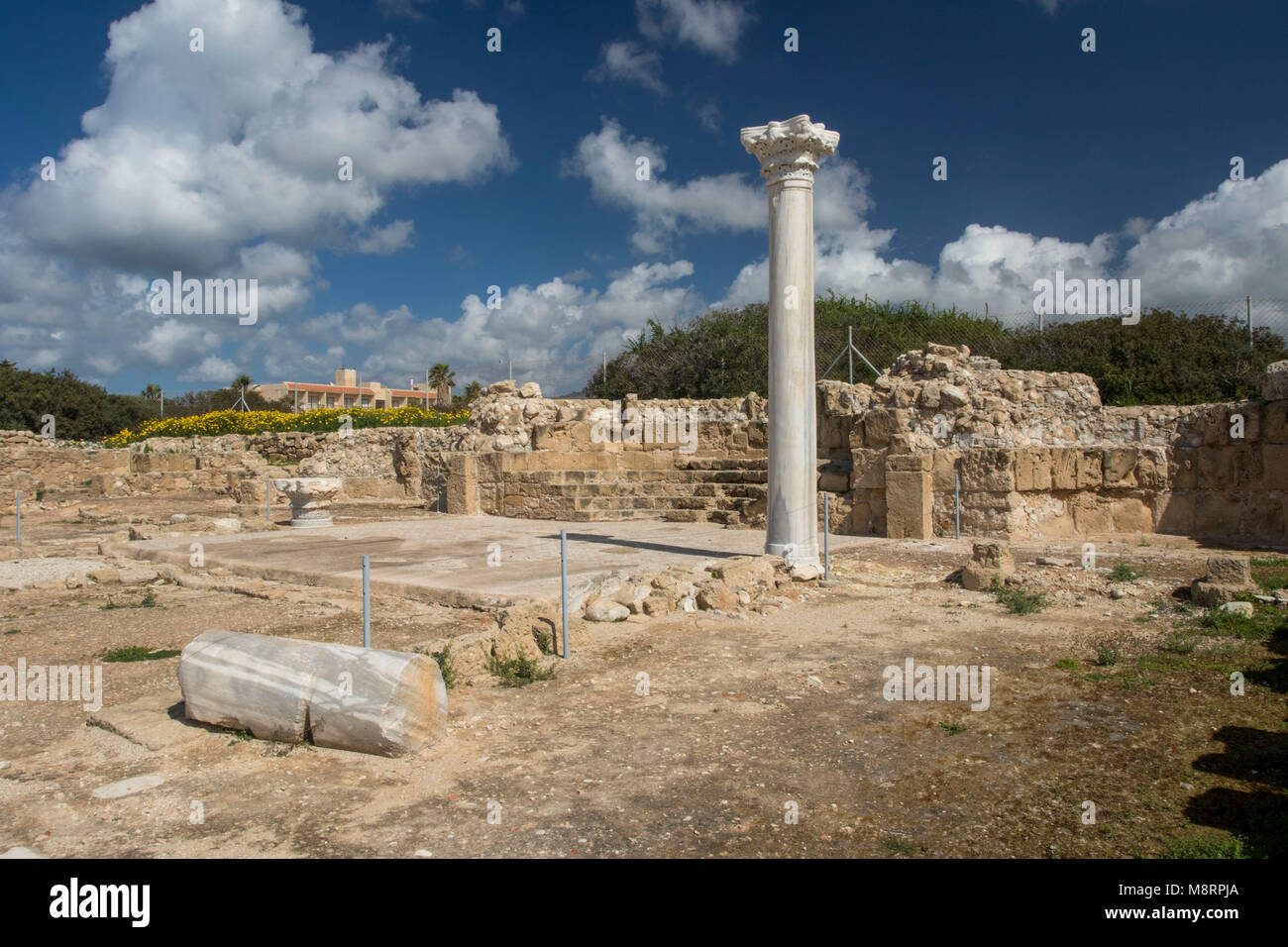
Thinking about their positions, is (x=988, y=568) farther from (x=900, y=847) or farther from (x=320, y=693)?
(x=320, y=693)

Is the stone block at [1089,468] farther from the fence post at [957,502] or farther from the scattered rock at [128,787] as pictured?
the scattered rock at [128,787]

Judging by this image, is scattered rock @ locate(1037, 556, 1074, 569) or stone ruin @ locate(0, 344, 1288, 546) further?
stone ruin @ locate(0, 344, 1288, 546)

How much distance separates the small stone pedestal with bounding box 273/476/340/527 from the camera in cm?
1319

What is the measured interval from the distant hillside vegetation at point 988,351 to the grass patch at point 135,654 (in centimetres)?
1402

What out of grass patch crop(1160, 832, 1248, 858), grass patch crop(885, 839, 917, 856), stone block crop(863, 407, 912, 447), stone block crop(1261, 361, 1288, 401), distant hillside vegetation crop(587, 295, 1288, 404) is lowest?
grass patch crop(885, 839, 917, 856)

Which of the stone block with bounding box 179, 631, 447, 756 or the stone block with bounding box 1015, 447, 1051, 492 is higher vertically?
the stone block with bounding box 1015, 447, 1051, 492

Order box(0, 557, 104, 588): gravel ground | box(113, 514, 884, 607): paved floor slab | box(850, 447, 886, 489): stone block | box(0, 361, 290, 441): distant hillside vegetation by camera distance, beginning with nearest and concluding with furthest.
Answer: box(113, 514, 884, 607): paved floor slab → box(0, 557, 104, 588): gravel ground → box(850, 447, 886, 489): stone block → box(0, 361, 290, 441): distant hillside vegetation

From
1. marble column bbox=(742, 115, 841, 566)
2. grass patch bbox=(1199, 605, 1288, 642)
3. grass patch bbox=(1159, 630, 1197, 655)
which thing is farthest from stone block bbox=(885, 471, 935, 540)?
grass patch bbox=(1159, 630, 1197, 655)

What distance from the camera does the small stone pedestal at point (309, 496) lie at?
1319cm

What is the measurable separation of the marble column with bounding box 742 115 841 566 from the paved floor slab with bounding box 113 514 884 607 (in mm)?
733

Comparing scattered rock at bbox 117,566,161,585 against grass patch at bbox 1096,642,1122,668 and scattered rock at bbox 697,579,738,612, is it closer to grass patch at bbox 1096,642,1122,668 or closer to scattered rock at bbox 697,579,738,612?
scattered rock at bbox 697,579,738,612

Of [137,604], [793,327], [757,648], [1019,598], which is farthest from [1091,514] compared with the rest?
[137,604]


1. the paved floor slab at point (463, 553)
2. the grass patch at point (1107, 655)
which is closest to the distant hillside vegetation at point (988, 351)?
the paved floor slab at point (463, 553)

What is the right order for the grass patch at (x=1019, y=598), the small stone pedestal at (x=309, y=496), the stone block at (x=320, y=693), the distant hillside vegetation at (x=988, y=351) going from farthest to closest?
1. the distant hillside vegetation at (x=988, y=351)
2. the small stone pedestal at (x=309, y=496)
3. the grass patch at (x=1019, y=598)
4. the stone block at (x=320, y=693)
